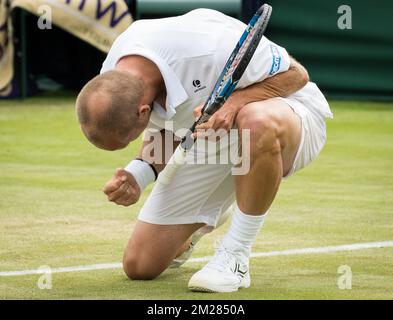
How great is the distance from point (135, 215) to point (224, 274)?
1.93 meters

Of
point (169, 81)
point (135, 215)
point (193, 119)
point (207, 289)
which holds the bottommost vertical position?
point (135, 215)

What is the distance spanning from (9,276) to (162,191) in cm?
82

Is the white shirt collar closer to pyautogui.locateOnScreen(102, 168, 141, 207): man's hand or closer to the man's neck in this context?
the man's neck

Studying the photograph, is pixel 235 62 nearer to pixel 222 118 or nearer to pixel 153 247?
pixel 222 118

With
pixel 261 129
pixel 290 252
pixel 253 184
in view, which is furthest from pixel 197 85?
pixel 290 252

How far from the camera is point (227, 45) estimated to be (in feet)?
15.3

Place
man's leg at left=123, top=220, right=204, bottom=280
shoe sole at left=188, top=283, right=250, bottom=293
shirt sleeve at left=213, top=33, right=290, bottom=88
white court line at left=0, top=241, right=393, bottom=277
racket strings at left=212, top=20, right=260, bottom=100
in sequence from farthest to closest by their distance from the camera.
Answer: white court line at left=0, top=241, right=393, bottom=277 → man's leg at left=123, top=220, right=204, bottom=280 → shirt sleeve at left=213, top=33, right=290, bottom=88 → shoe sole at left=188, top=283, right=250, bottom=293 → racket strings at left=212, top=20, right=260, bottom=100

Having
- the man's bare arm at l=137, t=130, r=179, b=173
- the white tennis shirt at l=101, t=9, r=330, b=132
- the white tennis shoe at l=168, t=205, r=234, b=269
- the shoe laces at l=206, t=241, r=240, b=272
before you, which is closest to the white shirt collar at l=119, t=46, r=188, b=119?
the white tennis shirt at l=101, t=9, r=330, b=132

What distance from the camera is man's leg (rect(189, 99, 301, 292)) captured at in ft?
14.8

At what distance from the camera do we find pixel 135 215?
21.1ft

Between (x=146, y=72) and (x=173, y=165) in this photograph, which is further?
(x=173, y=165)

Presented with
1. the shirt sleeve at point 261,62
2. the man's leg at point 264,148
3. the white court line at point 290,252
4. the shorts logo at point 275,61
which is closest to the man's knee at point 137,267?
the white court line at point 290,252

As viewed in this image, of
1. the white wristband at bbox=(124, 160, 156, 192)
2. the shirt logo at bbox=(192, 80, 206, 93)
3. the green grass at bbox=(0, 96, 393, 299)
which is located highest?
the shirt logo at bbox=(192, 80, 206, 93)
